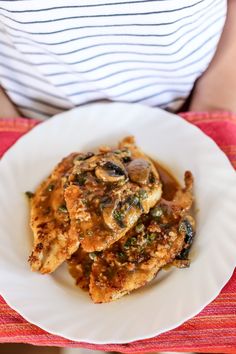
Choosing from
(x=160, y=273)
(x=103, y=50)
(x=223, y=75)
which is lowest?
(x=160, y=273)

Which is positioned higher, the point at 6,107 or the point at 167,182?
the point at 6,107

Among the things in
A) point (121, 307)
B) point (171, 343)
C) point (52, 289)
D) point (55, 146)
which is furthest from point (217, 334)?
point (55, 146)

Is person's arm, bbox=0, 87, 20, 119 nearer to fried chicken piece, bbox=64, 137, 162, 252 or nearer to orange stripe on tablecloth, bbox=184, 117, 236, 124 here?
fried chicken piece, bbox=64, 137, 162, 252

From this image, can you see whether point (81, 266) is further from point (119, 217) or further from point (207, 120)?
point (207, 120)

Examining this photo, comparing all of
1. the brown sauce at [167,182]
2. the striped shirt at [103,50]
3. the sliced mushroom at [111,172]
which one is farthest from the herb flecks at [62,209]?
the striped shirt at [103,50]

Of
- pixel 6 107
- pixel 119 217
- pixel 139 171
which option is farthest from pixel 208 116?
pixel 6 107

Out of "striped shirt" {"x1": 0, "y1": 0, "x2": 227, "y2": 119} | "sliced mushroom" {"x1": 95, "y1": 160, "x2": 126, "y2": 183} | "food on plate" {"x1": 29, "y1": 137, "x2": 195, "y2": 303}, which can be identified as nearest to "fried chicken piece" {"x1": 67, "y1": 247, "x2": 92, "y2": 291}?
"food on plate" {"x1": 29, "y1": 137, "x2": 195, "y2": 303}

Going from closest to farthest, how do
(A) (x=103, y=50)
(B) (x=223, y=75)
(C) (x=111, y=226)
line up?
1. (C) (x=111, y=226)
2. (A) (x=103, y=50)
3. (B) (x=223, y=75)
